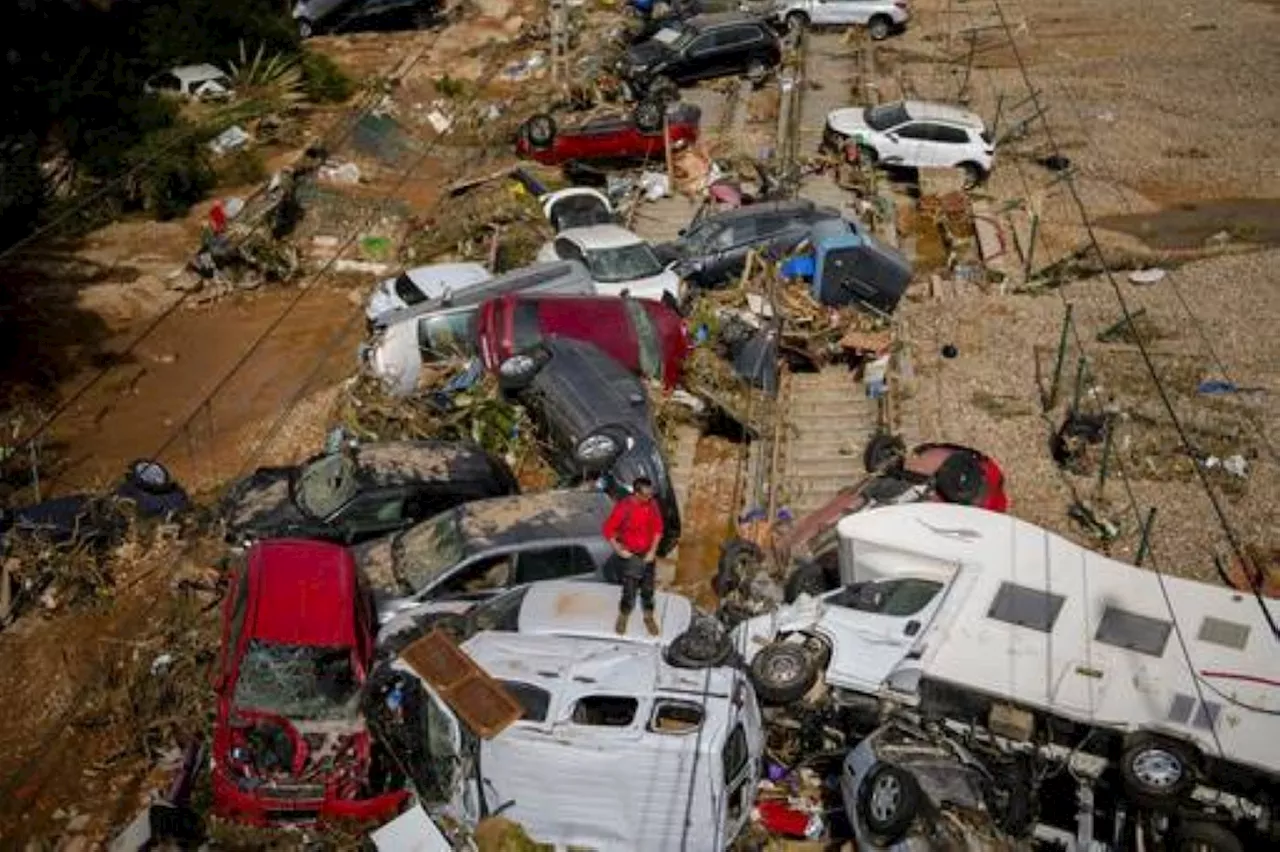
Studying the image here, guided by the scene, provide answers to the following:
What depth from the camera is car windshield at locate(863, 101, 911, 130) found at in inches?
992

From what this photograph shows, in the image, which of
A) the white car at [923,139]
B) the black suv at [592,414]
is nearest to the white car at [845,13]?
the white car at [923,139]

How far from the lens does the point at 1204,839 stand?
9836 millimetres

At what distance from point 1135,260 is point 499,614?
14167mm

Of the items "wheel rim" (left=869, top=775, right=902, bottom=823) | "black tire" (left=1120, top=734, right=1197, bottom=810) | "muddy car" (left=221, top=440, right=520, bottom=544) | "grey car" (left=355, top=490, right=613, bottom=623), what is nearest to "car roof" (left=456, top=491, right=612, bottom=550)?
"grey car" (left=355, top=490, right=613, bottom=623)

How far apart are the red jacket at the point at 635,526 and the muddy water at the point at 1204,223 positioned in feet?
46.1

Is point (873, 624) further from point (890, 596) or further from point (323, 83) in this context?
point (323, 83)

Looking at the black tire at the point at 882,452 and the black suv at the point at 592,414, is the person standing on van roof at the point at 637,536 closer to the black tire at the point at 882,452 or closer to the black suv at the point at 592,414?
the black suv at the point at 592,414

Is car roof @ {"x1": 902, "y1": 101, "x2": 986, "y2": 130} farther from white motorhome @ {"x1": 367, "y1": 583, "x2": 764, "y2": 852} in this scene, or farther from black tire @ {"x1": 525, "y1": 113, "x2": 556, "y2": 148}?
white motorhome @ {"x1": 367, "y1": 583, "x2": 764, "y2": 852}

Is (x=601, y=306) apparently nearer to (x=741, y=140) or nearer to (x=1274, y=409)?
(x=1274, y=409)

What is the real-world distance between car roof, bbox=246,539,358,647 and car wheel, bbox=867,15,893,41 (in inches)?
1005

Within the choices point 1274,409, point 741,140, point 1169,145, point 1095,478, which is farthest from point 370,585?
point 1169,145

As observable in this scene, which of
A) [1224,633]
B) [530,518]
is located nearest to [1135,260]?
[1224,633]

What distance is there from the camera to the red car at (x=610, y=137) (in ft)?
81.8

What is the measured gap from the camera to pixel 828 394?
18.0 m
